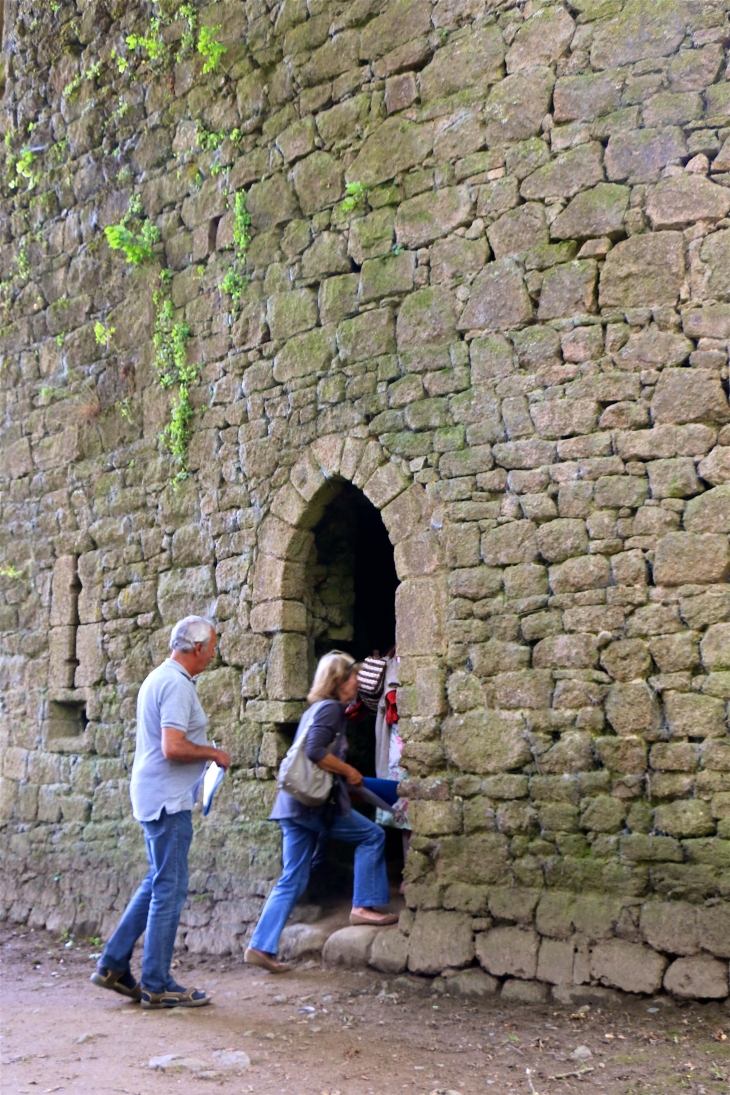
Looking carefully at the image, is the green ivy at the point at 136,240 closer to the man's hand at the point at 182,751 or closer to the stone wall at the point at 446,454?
the stone wall at the point at 446,454

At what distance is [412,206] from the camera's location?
5527 mm

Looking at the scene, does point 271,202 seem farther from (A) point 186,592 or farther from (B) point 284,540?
(A) point 186,592

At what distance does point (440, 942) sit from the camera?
16.0 feet

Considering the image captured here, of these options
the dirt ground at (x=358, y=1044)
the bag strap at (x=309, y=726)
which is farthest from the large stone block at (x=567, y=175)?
the dirt ground at (x=358, y=1044)

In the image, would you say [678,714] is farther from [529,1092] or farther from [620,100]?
[620,100]

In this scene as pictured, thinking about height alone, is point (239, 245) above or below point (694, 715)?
above

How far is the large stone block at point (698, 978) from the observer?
4164mm

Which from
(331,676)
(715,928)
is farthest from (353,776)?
(715,928)

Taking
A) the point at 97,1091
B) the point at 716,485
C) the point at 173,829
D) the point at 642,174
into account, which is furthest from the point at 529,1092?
the point at 642,174

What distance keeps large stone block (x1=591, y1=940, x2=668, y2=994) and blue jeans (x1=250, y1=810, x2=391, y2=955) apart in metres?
1.25

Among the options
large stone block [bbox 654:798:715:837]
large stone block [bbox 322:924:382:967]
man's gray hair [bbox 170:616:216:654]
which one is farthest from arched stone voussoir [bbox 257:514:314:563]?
large stone block [bbox 654:798:715:837]

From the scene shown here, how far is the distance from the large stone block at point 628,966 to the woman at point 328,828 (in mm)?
1202

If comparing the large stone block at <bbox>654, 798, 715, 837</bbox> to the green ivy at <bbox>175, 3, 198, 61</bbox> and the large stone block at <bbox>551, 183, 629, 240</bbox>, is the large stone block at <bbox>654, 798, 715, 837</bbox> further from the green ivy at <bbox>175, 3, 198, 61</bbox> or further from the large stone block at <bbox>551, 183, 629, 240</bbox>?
the green ivy at <bbox>175, 3, 198, 61</bbox>

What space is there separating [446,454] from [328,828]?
6.40 ft
